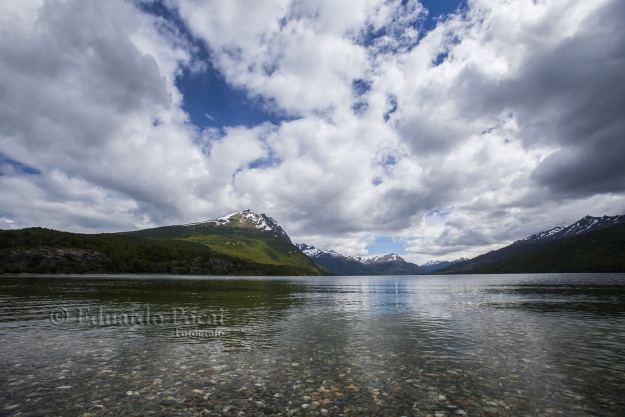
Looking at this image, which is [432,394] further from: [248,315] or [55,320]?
[55,320]

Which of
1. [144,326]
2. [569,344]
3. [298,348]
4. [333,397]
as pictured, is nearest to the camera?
Result: [333,397]

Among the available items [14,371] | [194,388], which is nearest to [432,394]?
[194,388]

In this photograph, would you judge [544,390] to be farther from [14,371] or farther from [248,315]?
[248,315]

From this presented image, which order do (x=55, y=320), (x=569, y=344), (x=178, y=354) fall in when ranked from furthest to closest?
(x=55, y=320), (x=569, y=344), (x=178, y=354)

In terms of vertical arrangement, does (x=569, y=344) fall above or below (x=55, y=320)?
below

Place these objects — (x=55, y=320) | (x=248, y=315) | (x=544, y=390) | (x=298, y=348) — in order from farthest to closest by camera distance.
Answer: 1. (x=248, y=315)
2. (x=55, y=320)
3. (x=298, y=348)
4. (x=544, y=390)

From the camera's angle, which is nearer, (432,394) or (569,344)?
(432,394)

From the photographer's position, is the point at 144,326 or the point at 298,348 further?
the point at 144,326

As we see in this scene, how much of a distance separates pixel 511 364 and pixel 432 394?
854cm

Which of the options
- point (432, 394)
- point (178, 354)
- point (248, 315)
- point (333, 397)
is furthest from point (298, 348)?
point (248, 315)

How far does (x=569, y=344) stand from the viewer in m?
25.3

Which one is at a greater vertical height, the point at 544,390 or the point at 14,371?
the point at 14,371

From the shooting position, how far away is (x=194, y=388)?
14945 millimetres

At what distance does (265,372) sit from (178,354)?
7337 mm
